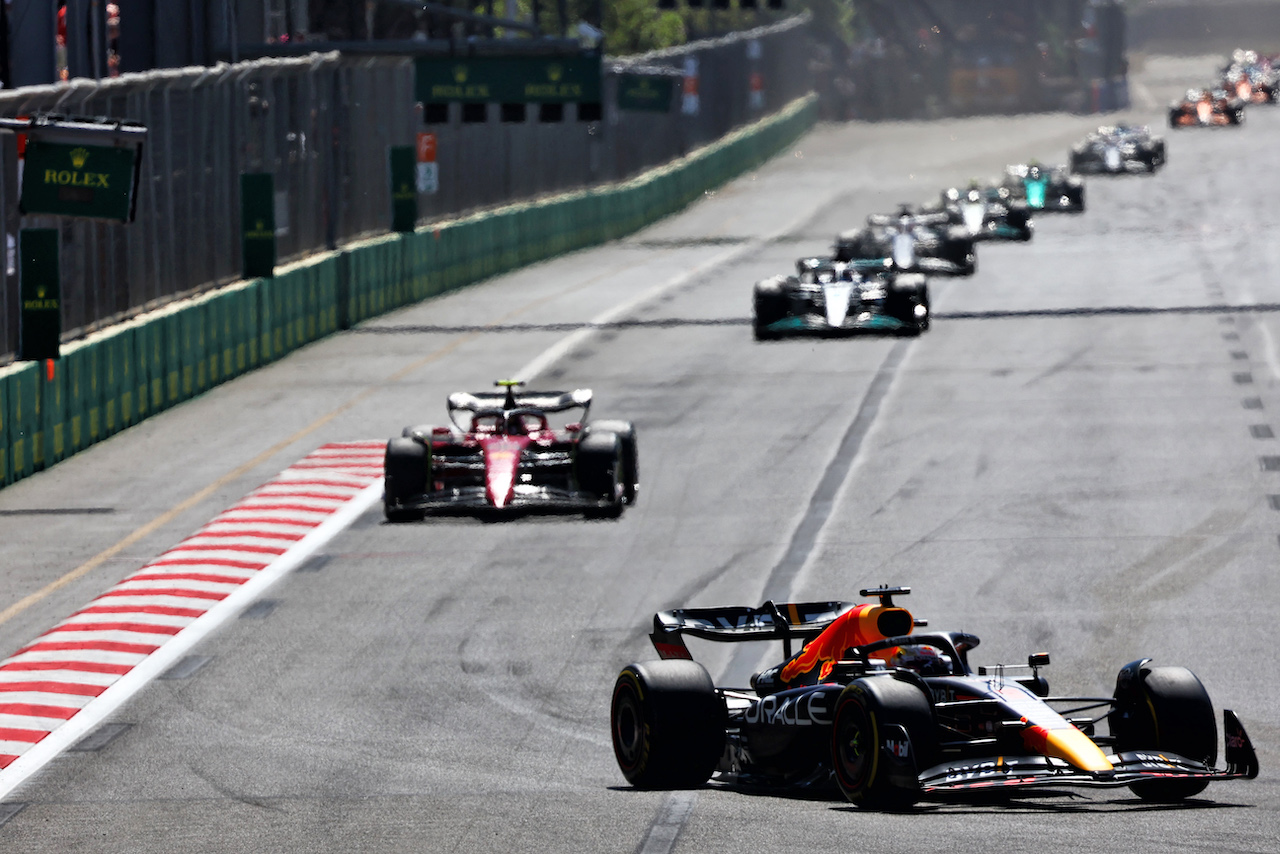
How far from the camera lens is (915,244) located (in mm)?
40281

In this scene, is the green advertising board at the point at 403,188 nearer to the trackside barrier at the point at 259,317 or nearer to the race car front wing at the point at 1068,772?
the trackside barrier at the point at 259,317

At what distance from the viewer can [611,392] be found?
2920 cm

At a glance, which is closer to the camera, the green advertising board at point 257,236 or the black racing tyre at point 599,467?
the black racing tyre at point 599,467

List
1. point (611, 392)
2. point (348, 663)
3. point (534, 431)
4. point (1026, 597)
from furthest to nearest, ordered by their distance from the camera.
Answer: point (611, 392) → point (534, 431) → point (1026, 597) → point (348, 663)

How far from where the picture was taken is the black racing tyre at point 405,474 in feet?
66.9

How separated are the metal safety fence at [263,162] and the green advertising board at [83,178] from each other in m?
1.33

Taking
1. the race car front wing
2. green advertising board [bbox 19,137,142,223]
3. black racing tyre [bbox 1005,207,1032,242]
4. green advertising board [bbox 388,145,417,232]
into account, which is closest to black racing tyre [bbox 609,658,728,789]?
the race car front wing

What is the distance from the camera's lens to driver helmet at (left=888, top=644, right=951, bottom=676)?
11695 millimetres

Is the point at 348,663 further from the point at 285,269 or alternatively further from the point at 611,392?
the point at 285,269

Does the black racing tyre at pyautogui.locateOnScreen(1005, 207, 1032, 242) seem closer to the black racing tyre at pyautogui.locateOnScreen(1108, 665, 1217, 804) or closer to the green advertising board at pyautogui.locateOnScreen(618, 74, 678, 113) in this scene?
the green advertising board at pyautogui.locateOnScreen(618, 74, 678, 113)

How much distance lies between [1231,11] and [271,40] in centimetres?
13225

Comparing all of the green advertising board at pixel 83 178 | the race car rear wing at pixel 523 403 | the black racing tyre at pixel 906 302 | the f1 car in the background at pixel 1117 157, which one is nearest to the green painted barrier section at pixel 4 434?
the green advertising board at pixel 83 178

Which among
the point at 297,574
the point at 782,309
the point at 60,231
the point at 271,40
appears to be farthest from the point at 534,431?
the point at 271,40

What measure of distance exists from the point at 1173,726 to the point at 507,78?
3534 cm
